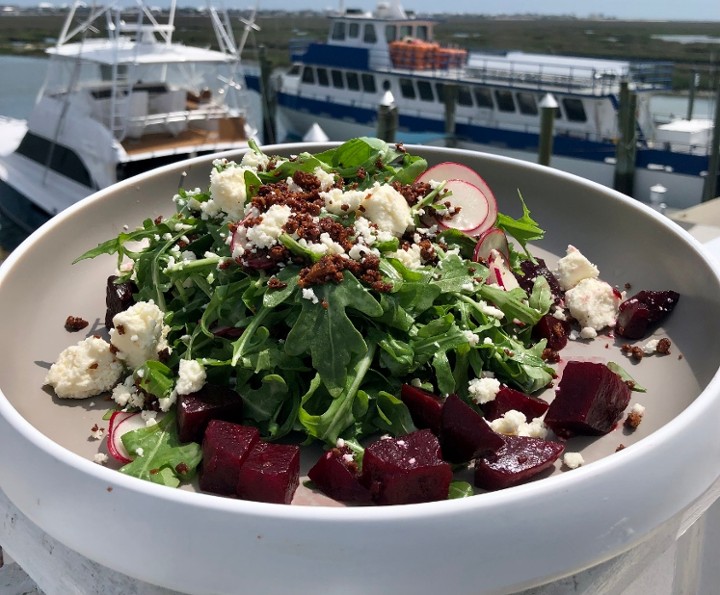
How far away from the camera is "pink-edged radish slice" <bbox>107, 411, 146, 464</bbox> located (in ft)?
4.92

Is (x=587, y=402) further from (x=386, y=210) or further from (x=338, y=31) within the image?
(x=338, y=31)

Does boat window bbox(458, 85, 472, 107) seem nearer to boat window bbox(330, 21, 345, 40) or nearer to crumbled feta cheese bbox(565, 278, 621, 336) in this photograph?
boat window bbox(330, 21, 345, 40)

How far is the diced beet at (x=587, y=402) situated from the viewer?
1.52 meters

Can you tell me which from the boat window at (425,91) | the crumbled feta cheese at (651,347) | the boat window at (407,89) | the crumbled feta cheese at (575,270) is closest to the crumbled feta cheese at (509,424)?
the crumbled feta cheese at (651,347)

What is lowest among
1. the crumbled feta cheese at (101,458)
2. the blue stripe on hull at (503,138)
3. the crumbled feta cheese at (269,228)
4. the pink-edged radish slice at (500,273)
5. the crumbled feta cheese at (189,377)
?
the blue stripe on hull at (503,138)

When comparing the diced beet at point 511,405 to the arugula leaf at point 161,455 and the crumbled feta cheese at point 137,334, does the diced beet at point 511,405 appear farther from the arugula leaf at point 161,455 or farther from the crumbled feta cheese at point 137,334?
the crumbled feta cheese at point 137,334

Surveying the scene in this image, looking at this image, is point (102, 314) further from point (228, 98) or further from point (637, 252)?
point (228, 98)

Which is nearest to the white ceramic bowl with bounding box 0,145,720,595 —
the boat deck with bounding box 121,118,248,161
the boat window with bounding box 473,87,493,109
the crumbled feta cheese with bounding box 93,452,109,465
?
the crumbled feta cheese with bounding box 93,452,109,465

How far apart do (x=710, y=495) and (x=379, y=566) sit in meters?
0.76

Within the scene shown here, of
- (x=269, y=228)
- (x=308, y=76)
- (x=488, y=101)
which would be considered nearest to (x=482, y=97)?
(x=488, y=101)

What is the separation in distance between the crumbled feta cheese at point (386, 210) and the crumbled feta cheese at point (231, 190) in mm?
348

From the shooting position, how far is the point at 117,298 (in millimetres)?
2020

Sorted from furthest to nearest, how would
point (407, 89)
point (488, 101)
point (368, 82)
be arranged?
point (368, 82)
point (407, 89)
point (488, 101)

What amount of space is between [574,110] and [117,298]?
14.5 meters
